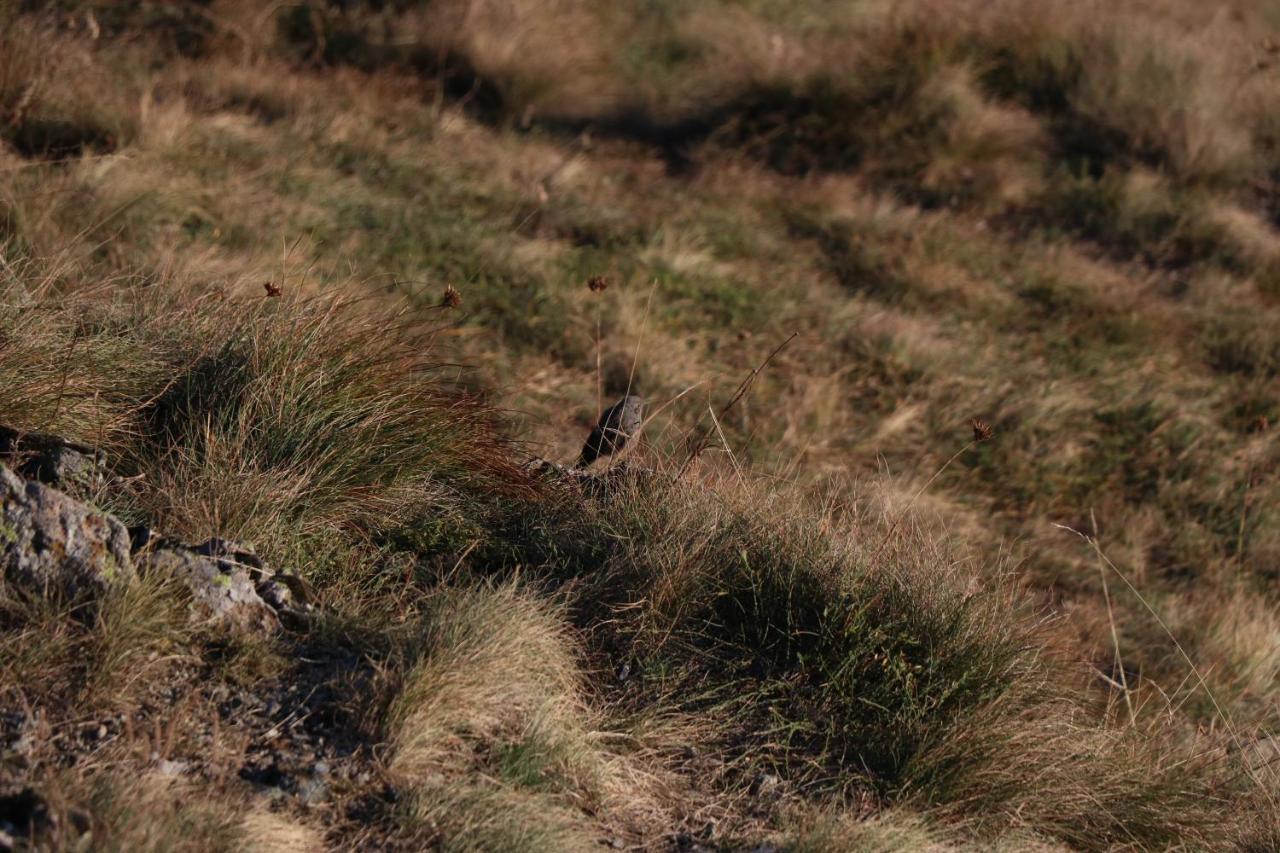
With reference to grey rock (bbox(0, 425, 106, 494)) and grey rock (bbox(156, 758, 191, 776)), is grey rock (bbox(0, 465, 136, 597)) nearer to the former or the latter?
grey rock (bbox(0, 425, 106, 494))

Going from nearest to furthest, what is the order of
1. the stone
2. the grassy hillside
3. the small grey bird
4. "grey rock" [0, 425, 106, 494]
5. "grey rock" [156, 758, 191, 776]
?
"grey rock" [156, 758, 191, 776], the grassy hillside, the stone, "grey rock" [0, 425, 106, 494], the small grey bird

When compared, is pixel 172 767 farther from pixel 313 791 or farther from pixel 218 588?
pixel 218 588

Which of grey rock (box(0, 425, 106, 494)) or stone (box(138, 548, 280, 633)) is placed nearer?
stone (box(138, 548, 280, 633))

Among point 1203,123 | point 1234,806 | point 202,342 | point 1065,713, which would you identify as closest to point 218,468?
point 202,342

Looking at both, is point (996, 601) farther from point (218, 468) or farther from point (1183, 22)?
point (1183, 22)

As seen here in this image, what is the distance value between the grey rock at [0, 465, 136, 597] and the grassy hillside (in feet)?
0.22

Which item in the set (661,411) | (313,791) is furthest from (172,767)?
(661,411)

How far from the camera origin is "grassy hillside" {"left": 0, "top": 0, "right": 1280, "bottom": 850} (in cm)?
310

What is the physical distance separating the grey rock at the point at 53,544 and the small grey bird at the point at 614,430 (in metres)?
1.59

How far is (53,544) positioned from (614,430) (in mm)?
1752

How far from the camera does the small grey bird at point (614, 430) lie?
4.27 meters

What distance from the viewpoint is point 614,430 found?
4.29m

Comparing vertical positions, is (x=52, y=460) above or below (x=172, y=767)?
above

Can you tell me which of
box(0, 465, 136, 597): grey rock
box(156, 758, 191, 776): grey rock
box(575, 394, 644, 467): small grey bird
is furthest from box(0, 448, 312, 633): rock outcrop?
box(575, 394, 644, 467): small grey bird
